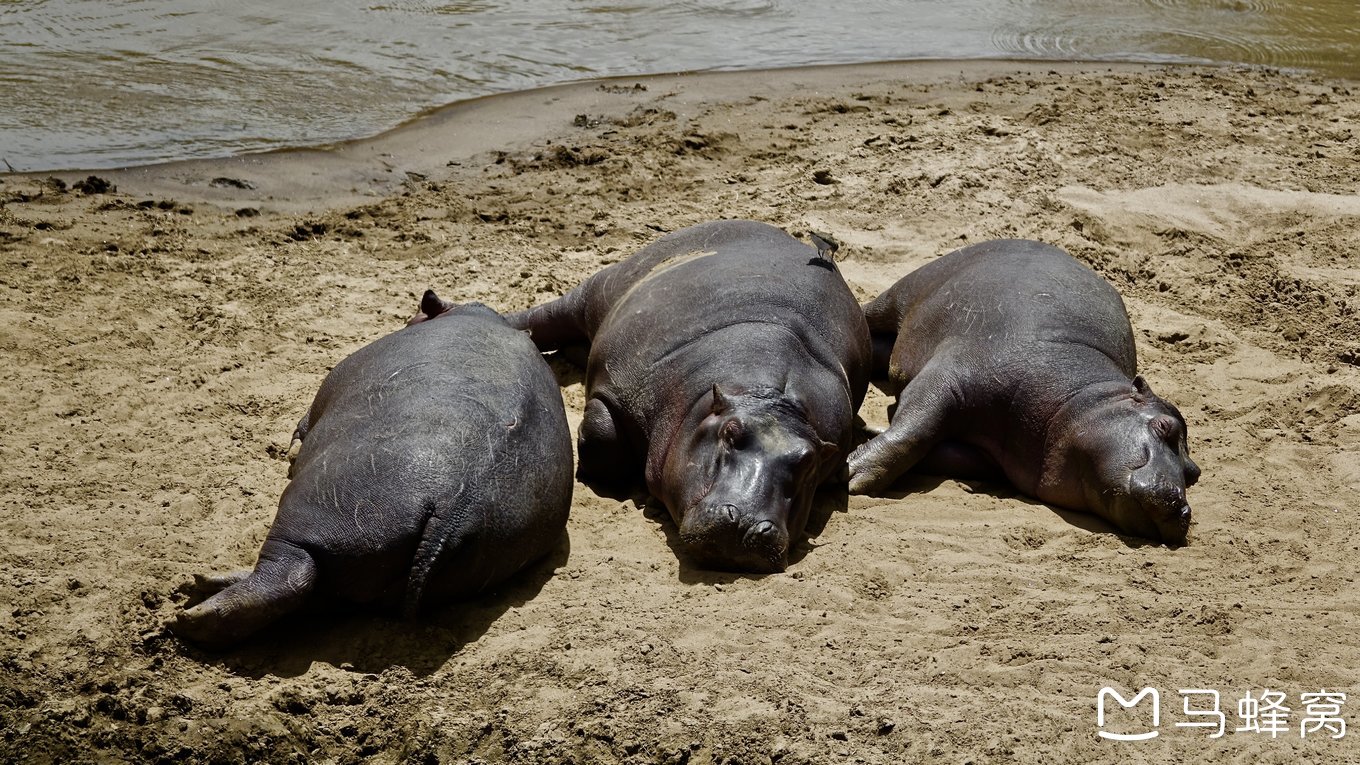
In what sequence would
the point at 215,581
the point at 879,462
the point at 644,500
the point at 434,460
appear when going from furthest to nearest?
the point at 879,462 → the point at 644,500 → the point at 434,460 → the point at 215,581

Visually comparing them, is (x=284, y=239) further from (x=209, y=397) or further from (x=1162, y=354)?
(x=1162, y=354)

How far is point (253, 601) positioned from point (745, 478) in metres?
1.97

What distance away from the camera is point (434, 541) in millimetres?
4723

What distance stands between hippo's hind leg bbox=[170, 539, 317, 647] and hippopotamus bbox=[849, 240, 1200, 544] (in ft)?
8.97

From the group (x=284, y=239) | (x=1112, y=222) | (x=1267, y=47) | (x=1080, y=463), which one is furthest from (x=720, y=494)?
(x=1267, y=47)

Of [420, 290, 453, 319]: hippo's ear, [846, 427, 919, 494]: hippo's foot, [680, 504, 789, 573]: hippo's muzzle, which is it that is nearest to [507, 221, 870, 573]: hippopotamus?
[680, 504, 789, 573]: hippo's muzzle

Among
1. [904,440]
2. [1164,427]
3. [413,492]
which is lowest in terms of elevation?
[904,440]

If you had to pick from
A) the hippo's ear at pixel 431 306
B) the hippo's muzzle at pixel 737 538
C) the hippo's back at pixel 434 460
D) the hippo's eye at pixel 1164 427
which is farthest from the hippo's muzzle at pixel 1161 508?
the hippo's ear at pixel 431 306

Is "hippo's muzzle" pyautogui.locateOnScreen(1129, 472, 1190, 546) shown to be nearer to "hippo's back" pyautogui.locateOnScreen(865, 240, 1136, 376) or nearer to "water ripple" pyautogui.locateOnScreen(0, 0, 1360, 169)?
"hippo's back" pyautogui.locateOnScreen(865, 240, 1136, 376)

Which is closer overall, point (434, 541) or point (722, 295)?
point (434, 541)

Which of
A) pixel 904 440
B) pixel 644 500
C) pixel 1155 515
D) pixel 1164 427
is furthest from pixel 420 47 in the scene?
pixel 1155 515

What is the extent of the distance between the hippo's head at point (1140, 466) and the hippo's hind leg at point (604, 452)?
218 cm

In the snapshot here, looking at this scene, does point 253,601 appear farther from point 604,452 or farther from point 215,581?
point 604,452

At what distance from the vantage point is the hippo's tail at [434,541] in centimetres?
471
